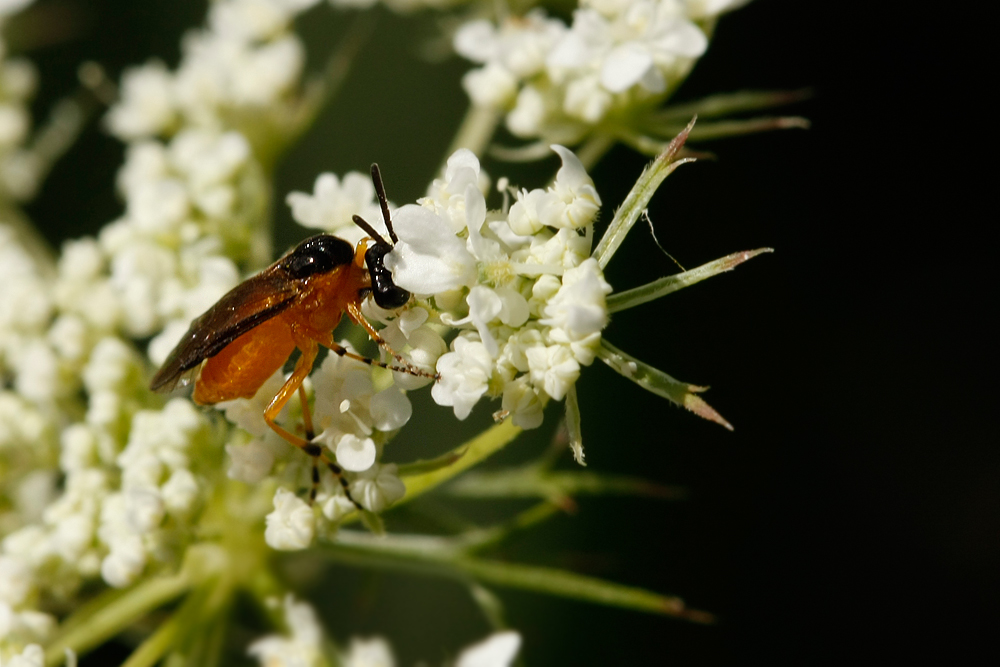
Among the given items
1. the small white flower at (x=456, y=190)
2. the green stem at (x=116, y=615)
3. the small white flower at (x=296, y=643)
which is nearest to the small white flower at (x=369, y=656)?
the small white flower at (x=296, y=643)

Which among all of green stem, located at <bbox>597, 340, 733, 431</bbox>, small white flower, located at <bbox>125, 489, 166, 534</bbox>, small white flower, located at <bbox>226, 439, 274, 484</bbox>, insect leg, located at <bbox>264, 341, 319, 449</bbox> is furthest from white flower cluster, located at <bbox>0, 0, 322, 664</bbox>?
green stem, located at <bbox>597, 340, 733, 431</bbox>

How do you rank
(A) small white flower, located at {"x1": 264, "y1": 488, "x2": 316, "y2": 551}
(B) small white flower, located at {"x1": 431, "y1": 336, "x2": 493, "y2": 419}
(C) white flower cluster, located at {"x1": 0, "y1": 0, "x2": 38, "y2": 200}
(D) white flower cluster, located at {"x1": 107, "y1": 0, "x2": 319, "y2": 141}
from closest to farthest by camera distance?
(B) small white flower, located at {"x1": 431, "y1": 336, "x2": 493, "y2": 419}, (A) small white flower, located at {"x1": 264, "y1": 488, "x2": 316, "y2": 551}, (D) white flower cluster, located at {"x1": 107, "y1": 0, "x2": 319, "y2": 141}, (C) white flower cluster, located at {"x1": 0, "y1": 0, "x2": 38, "y2": 200}

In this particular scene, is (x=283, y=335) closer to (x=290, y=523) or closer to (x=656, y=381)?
(x=290, y=523)

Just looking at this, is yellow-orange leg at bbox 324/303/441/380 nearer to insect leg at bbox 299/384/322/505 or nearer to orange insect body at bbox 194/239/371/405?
orange insect body at bbox 194/239/371/405

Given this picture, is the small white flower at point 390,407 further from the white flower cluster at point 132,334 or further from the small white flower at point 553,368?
the white flower cluster at point 132,334

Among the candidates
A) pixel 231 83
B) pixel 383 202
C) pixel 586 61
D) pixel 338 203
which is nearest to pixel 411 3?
pixel 231 83

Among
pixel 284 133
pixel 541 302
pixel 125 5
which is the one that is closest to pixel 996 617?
pixel 541 302

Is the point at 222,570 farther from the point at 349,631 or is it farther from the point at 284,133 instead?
the point at 284,133

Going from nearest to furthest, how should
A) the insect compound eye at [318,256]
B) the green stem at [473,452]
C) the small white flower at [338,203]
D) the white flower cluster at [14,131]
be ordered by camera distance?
1. the green stem at [473,452]
2. the insect compound eye at [318,256]
3. the small white flower at [338,203]
4. the white flower cluster at [14,131]
